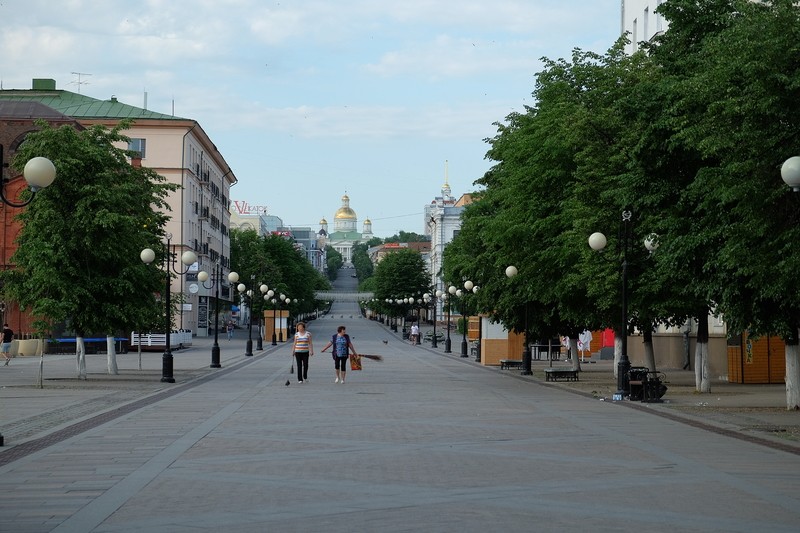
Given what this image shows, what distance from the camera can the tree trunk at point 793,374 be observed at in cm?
2378

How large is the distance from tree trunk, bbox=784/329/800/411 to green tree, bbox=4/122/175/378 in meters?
18.2

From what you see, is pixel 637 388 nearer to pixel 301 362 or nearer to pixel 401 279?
pixel 301 362

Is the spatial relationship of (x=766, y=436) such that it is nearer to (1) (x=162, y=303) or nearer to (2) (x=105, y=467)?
(2) (x=105, y=467)

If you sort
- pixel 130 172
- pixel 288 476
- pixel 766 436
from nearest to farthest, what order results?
1. pixel 288 476
2. pixel 766 436
3. pixel 130 172

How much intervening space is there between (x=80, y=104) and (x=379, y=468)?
8166 cm

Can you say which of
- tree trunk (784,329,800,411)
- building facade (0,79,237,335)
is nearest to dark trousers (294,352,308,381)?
tree trunk (784,329,800,411)

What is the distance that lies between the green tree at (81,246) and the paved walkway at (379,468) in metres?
8.07

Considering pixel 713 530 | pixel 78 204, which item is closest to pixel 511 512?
pixel 713 530

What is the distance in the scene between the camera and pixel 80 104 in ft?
293

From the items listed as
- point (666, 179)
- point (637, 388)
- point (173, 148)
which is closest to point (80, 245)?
point (637, 388)

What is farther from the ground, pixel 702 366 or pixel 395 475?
pixel 702 366

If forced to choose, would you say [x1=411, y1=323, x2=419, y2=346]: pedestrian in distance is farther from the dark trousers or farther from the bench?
the dark trousers

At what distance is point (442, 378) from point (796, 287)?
741 inches

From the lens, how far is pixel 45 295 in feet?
108
